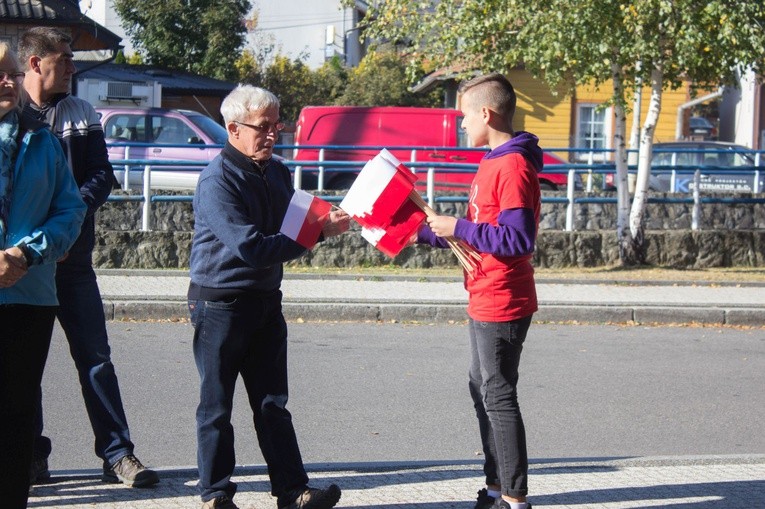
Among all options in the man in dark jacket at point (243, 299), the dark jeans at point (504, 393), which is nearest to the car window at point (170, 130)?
the man in dark jacket at point (243, 299)

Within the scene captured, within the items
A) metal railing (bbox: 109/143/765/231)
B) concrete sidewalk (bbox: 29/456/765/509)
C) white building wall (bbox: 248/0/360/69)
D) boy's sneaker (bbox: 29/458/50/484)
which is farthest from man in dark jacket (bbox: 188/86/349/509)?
white building wall (bbox: 248/0/360/69)

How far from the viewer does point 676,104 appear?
1192 inches

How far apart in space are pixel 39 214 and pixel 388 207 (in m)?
1.33

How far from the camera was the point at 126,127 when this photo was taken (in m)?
18.7

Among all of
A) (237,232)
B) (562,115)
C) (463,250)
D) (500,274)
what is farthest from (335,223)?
A: (562,115)

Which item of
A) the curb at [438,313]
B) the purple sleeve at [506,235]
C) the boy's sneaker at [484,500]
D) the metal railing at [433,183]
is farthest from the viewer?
the metal railing at [433,183]

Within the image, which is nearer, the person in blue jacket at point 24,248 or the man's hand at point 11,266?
the man's hand at point 11,266

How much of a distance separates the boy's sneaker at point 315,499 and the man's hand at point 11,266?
1.54m

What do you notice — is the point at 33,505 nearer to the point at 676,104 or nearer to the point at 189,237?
the point at 189,237

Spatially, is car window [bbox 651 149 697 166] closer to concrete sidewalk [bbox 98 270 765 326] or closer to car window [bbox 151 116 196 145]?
concrete sidewalk [bbox 98 270 765 326]

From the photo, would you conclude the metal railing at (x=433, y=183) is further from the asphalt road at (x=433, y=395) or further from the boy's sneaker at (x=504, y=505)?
the boy's sneaker at (x=504, y=505)

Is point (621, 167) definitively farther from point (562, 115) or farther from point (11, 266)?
point (562, 115)

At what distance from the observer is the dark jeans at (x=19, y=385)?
3.54 meters

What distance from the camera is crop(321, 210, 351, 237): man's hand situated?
421cm
